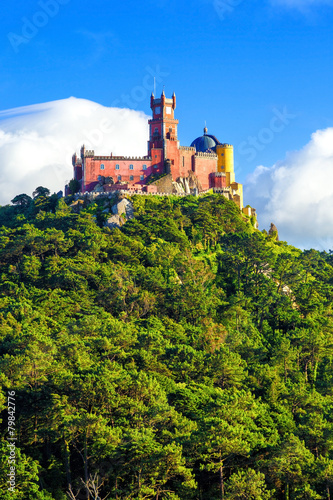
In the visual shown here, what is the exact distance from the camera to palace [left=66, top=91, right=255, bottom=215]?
315 ft

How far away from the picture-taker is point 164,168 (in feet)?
323

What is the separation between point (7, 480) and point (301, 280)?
46.6 metres

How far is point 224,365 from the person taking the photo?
2217 inches

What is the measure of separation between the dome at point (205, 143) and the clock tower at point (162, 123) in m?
7.64

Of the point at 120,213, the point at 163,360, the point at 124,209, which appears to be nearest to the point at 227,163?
the point at 124,209

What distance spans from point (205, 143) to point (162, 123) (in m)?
10.2

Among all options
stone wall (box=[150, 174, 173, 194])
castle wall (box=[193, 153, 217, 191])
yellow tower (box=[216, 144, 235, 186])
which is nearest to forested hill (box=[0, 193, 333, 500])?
stone wall (box=[150, 174, 173, 194])

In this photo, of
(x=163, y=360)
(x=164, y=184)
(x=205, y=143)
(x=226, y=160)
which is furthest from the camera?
(x=205, y=143)

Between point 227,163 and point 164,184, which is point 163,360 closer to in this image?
point 164,184

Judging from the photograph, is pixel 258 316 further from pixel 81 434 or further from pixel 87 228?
pixel 81 434

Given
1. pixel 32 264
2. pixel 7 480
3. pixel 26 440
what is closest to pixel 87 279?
pixel 32 264

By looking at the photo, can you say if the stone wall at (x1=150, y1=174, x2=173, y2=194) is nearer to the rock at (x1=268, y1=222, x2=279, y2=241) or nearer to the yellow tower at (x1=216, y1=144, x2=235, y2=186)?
the yellow tower at (x1=216, y1=144, x2=235, y2=186)

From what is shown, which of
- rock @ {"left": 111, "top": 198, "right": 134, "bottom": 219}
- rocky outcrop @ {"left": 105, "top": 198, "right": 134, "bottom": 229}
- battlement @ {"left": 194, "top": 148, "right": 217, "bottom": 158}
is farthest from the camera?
battlement @ {"left": 194, "top": 148, "right": 217, "bottom": 158}

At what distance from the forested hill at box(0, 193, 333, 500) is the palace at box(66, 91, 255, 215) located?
7.19m
